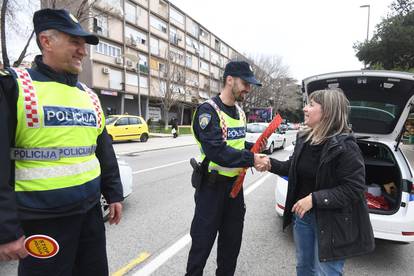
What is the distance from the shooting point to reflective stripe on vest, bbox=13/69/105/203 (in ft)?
5.04

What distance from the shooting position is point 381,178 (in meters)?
4.48

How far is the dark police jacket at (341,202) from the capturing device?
196 cm

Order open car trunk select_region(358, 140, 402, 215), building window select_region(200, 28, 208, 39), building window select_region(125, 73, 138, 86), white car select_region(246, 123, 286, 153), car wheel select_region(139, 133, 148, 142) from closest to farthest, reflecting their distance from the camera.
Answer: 1. open car trunk select_region(358, 140, 402, 215)
2. white car select_region(246, 123, 286, 153)
3. car wheel select_region(139, 133, 148, 142)
4. building window select_region(125, 73, 138, 86)
5. building window select_region(200, 28, 208, 39)

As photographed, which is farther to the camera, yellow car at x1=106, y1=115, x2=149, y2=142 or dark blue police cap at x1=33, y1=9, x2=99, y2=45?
yellow car at x1=106, y1=115, x2=149, y2=142

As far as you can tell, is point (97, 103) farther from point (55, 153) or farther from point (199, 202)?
point (199, 202)

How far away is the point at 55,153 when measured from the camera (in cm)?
160

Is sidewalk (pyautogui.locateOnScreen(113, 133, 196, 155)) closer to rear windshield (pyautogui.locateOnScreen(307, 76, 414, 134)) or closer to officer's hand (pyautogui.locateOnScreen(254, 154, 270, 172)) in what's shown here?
rear windshield (pyautogui.locateOnScreen(307, 76, 414, 134))

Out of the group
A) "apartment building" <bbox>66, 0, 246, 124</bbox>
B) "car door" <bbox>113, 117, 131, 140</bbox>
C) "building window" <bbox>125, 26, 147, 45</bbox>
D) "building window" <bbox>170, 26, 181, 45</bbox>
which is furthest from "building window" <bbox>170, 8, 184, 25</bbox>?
"car door" <bbox>113, 117, 131, 140</bbox>

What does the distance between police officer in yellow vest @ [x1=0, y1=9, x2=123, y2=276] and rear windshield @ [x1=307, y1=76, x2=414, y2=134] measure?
128 inches

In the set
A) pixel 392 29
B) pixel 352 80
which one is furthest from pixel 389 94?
pixel 392 29

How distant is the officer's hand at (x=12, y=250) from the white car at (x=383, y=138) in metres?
2.97

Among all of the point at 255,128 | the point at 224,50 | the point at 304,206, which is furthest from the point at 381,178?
the point at 224,50

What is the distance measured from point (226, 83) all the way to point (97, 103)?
1099 mm

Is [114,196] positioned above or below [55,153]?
below
